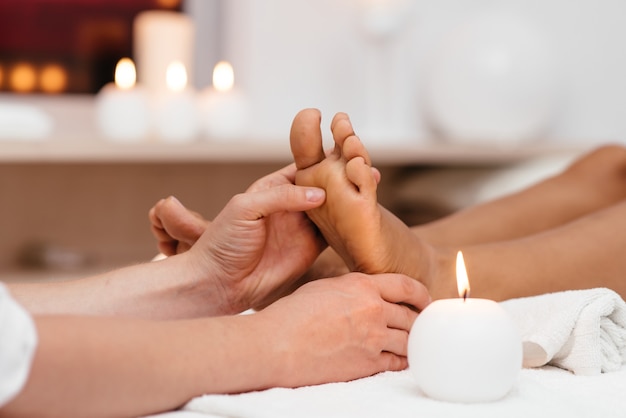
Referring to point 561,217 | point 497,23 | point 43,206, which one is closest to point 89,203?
point 43,206

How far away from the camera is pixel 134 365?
2.47 ft

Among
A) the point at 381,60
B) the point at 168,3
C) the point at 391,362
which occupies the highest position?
the point at 168,3

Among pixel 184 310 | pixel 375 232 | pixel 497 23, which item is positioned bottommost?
pixel 184 310

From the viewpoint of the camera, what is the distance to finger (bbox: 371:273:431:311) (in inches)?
38.4

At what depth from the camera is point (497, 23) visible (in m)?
2.67

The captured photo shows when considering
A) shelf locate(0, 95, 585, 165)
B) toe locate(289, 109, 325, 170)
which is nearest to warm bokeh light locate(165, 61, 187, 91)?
shelf locate(0, 95, 585, 165)

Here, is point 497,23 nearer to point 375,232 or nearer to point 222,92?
point 222,92

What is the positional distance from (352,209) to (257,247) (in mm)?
126

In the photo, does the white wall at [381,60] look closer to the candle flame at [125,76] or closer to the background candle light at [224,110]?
the background candle light at [224,110]

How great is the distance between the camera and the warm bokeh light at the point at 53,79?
2744mm

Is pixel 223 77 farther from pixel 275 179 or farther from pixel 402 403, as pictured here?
pixel 402 403

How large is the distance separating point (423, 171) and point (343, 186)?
1.85 metres

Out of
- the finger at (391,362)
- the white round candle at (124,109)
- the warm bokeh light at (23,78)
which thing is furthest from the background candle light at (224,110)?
the finger at (391,362)

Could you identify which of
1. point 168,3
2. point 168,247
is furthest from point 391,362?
point 168,3
